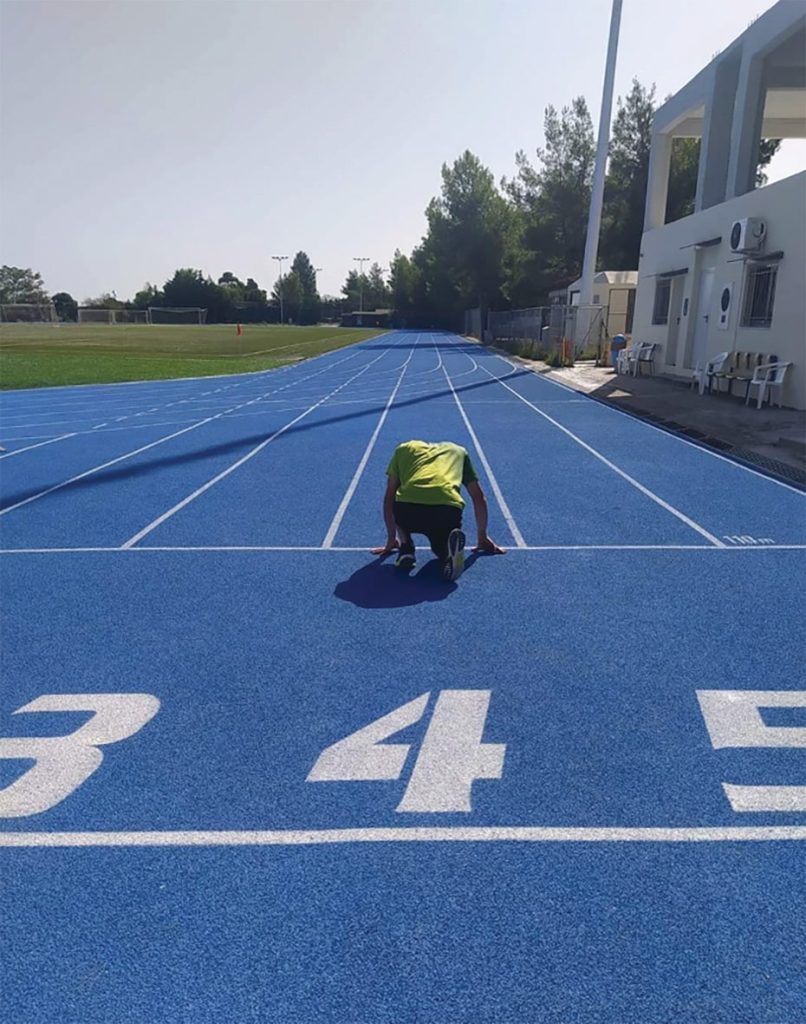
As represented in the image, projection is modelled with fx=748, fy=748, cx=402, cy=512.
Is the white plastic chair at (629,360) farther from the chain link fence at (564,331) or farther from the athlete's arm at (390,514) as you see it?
the athlete's arm at (390,514)

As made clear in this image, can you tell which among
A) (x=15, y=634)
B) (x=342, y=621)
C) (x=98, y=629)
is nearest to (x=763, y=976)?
(x=342, y=621)

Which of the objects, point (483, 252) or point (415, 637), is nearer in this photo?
point (415, 637)

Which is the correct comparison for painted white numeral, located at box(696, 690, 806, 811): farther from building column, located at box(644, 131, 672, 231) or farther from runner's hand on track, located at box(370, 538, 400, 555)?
building column, located at box(644, 131, 672, 231)

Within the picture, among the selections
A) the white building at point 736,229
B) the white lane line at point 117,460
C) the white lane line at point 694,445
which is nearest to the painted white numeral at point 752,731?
the white lane line at point 694,445

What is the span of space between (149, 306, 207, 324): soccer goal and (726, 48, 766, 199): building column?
329 feet

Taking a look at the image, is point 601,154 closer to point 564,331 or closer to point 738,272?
point 564,331

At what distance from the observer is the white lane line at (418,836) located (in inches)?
130

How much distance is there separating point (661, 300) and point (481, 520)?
20184mm

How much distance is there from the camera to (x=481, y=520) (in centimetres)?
708

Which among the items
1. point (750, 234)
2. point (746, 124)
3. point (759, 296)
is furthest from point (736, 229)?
point (746, 124)

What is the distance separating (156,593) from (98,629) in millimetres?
787

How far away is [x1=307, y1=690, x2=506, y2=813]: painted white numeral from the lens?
3.64 meters

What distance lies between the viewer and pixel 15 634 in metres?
5.46

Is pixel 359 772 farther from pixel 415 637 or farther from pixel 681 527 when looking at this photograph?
pixel 681 527
